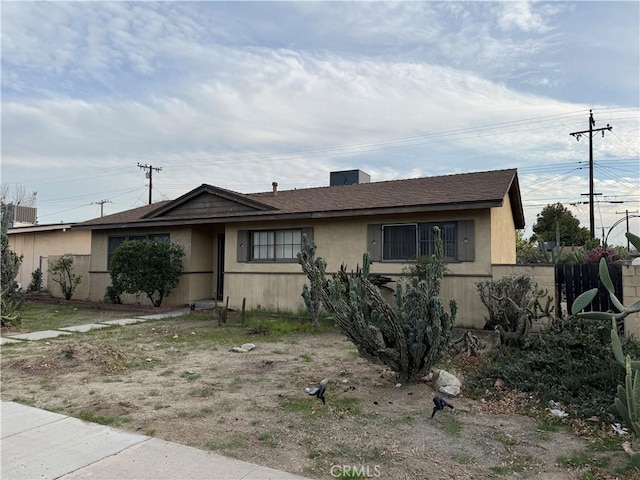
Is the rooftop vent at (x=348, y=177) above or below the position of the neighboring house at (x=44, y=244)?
above

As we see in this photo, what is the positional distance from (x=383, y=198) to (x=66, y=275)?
13.3 m

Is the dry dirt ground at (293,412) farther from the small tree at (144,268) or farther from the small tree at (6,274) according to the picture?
the small tree at (144,268)

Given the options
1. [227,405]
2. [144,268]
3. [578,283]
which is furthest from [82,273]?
[578,283]

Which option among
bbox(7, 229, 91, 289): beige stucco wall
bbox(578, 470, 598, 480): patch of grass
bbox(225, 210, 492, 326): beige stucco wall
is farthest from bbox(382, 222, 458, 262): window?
bbox(7, 229, 91, 289): beige stucco wall

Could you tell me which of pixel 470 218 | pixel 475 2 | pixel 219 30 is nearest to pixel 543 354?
pixel 470 218

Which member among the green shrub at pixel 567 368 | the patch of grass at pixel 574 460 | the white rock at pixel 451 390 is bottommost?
the patch of grass at pixel 574 460

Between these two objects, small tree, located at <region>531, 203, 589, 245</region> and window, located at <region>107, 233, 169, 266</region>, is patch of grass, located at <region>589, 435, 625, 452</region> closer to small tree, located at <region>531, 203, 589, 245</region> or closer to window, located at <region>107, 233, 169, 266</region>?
window, located at <region>107, 233, 169, 266</region>

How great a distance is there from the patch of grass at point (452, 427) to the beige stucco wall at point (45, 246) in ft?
68.8

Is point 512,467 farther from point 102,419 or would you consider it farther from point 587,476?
point 102,419

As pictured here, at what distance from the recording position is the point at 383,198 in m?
12.5

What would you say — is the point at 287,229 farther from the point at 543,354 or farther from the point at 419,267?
the point at 543,354

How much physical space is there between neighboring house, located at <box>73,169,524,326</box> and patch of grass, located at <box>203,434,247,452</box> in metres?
7.58

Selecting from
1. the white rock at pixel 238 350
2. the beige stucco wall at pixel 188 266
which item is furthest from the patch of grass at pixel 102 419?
the beige stucco wall at pixel 188 266

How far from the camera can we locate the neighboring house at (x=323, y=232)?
35.0ft
